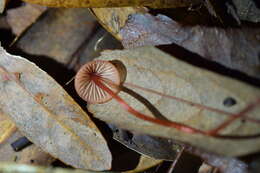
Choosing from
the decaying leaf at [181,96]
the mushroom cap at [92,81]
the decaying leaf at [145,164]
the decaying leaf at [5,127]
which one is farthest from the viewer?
the decaying leaf at [5,127]

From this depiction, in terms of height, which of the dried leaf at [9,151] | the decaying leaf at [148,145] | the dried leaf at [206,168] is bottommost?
the dried leaf at [206,168]

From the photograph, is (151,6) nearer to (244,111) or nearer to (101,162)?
(244,111)

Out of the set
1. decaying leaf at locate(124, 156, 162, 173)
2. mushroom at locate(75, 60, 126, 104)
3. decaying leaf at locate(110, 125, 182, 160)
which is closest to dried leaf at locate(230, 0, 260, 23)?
mushroom at locate(75, 60, 126, 104)

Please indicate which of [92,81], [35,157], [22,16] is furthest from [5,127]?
[22,16]

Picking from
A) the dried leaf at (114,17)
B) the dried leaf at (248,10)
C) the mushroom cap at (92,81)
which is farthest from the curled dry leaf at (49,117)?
the dried leaf at (248,10)

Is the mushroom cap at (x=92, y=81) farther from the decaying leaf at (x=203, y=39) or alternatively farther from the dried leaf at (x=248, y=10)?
the dried leaf at (x=248, y=10)

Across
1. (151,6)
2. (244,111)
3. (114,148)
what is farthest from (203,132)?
(151,6)

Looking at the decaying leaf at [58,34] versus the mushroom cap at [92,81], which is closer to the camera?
the mushroom cap at [92,81]
